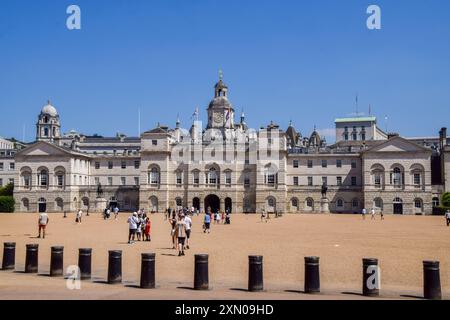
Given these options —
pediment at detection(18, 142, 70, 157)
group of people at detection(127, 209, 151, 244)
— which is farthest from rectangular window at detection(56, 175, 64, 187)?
group of people at detection(127, 209, 151, 244)

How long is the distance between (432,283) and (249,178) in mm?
73146

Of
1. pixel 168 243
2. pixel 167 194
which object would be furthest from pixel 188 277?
pixel 167 194

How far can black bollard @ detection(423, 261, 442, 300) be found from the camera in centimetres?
1488

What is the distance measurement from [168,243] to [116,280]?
1454cm

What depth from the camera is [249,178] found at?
8806cm

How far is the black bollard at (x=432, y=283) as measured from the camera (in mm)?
14875

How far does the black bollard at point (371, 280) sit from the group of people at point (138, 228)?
Answer: 17.9 metres

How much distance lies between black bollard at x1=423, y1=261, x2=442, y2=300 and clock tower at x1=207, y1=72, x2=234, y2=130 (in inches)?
3521

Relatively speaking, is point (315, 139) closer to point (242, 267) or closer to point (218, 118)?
point (218, 118)

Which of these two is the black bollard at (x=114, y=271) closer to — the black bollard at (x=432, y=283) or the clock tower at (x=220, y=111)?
the black bollard at (x=432, y=283)

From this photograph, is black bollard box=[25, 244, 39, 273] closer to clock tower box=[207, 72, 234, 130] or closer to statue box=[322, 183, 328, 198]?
statue box=[322, 183, 328, 198]

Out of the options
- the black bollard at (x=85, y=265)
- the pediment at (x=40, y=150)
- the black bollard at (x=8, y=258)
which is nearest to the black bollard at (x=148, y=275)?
the black bollard at (x=85, y=265)

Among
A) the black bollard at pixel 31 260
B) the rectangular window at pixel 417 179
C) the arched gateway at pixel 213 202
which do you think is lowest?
the black bollard at pixel 31 260
